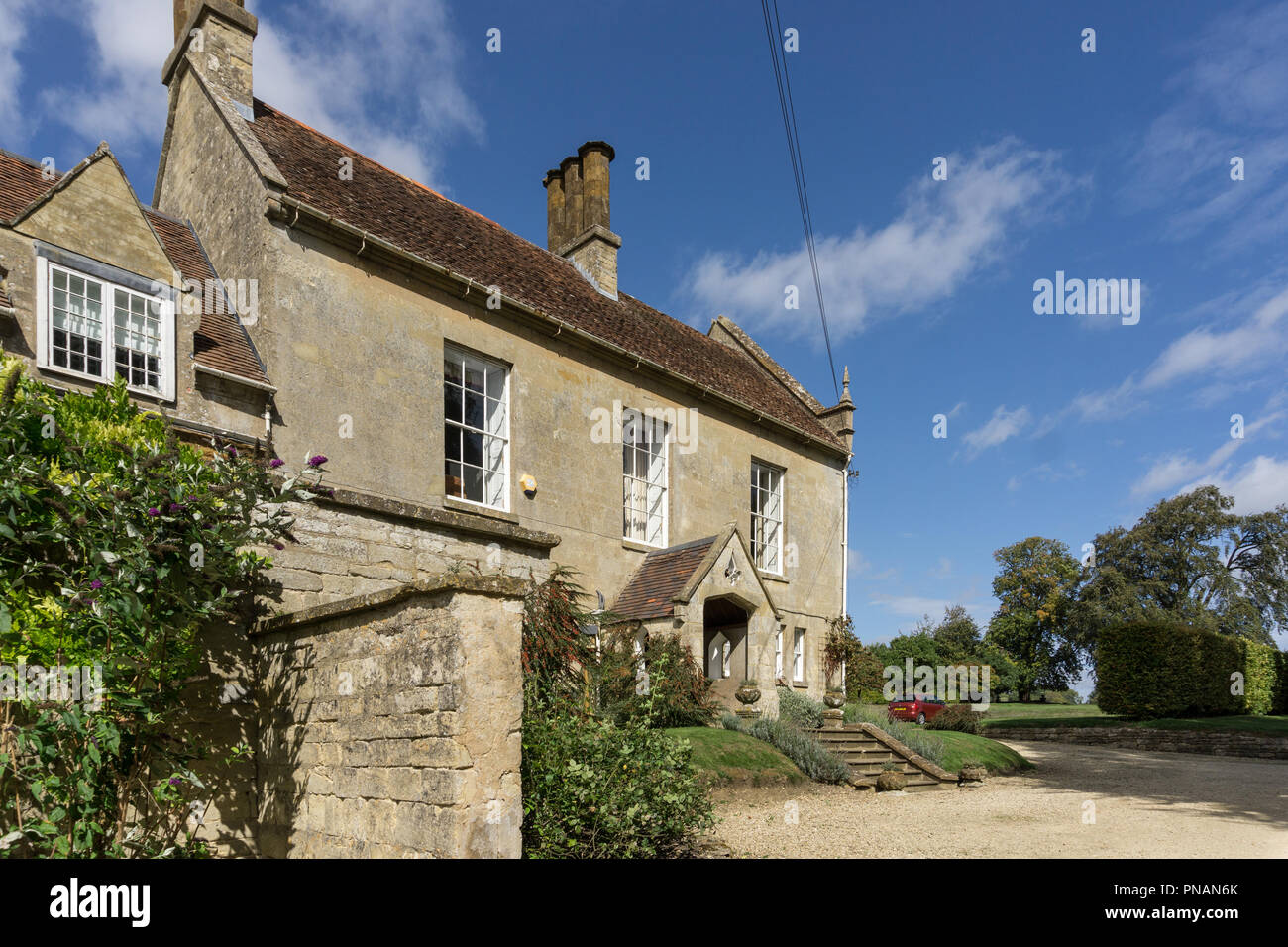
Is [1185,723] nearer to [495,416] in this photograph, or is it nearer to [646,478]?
[646,478]

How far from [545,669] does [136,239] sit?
7.47 metres

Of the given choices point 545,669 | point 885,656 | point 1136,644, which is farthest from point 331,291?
point 885,656

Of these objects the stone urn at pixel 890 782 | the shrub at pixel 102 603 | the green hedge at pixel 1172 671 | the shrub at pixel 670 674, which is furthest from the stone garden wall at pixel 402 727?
the green hedge at pixel 1172 671

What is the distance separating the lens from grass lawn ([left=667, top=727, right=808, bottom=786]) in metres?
11.6

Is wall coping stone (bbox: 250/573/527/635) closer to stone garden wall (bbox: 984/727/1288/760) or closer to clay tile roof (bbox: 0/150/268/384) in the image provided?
clay tile roof (bbox: 0/150/268/384)

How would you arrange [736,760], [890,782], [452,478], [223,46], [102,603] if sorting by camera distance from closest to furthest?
[102,603], [736,760], [890,782], [452,478], [223,46]

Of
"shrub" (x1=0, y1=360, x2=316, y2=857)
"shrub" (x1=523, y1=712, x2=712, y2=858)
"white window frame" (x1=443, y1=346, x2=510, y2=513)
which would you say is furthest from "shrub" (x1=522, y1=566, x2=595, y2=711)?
"shrub" (x1=0, y1=360, x2=316, y2=857)

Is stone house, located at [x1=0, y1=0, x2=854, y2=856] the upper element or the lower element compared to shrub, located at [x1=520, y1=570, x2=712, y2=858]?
upper

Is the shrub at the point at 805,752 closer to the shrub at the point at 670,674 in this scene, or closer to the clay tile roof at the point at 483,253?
the shrub at the point at 670,674

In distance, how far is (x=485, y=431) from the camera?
14305 mm

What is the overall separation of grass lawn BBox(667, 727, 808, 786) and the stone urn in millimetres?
1224

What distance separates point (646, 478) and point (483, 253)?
5.35m

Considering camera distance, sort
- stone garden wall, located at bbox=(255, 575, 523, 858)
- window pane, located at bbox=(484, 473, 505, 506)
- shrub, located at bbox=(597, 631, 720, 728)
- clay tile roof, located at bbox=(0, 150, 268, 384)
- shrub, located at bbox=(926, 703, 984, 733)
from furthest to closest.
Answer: shrub, located at bbox=(926, 703, 984, 733), window pane, located at bbox=(484, 473, 505, 506), shrub, located at bbox=(597, 631, 720, 728), clay tile roof, located at bbox=(0, 150, 268, 384), stone garden wall, located at bbox=(255, 575, 523, 858)

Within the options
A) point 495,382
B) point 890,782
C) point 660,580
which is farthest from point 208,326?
point 890,782
